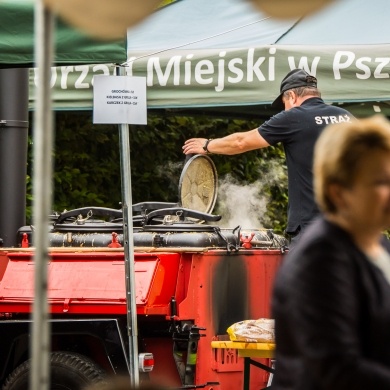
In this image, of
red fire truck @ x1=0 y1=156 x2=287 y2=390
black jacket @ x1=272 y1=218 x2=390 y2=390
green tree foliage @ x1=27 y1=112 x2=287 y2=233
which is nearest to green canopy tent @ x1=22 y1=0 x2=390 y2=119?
red fire truck @ x1=0 y1=156 x2=287 y2=390

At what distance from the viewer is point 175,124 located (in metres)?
11.9

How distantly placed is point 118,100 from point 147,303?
3.75ft

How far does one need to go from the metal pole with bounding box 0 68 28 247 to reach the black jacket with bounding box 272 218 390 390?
555 centimetres

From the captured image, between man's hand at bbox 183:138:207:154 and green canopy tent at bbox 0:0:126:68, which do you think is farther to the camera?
man's hand at bbox 183:138:207:154

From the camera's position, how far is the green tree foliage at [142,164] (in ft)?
36.3

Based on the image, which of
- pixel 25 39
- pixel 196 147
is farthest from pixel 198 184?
pixel 25 39

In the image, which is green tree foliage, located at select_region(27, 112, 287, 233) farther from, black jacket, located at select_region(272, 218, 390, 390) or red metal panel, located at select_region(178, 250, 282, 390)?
black jacket, located at select_region(272, 218, 390, 390)

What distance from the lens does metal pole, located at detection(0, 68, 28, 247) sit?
27.2 feet

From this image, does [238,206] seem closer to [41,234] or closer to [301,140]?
[301,140]

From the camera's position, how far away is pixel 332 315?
2.78 metres

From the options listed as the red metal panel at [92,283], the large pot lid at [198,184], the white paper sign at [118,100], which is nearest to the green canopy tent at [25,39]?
the white paper sign at [118,100]

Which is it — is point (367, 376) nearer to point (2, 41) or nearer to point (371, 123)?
point (371, 123)

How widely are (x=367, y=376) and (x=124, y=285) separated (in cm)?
400

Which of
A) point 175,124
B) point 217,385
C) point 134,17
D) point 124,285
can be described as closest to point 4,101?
point 124,285
